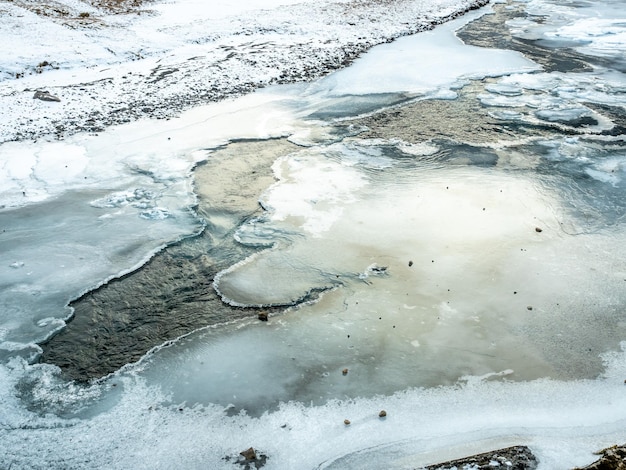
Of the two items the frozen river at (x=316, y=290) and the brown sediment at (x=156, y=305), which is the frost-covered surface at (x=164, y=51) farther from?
the brown sediment at (x=156, y=305)

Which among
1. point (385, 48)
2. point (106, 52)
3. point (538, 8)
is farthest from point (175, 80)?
point (538, 8)

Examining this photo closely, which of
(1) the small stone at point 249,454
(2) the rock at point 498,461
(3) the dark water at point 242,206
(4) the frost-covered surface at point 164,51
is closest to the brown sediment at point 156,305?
(3) the dark water at point 242,206

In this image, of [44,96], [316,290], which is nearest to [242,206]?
[316,290]

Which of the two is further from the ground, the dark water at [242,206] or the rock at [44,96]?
the rock at [44,96]

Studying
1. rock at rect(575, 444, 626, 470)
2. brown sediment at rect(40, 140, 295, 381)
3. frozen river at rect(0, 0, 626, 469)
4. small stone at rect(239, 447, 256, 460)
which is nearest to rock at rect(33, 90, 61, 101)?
frozen river at rect(0, 0, 626, 469)

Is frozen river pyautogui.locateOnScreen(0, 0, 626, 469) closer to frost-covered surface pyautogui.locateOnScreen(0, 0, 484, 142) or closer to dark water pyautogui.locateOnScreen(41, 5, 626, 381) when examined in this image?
dark water pyautogui.locateOnScreen(41, 5, 626, 381)

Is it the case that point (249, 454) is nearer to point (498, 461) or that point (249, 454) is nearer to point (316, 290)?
point (498, 461)

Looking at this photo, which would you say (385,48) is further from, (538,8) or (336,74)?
(538,8)
